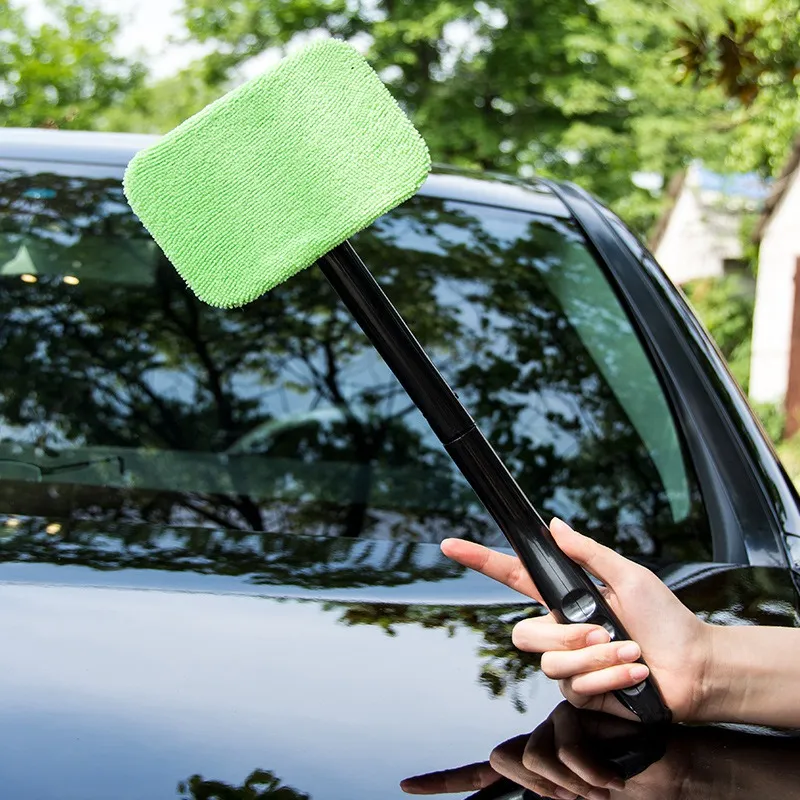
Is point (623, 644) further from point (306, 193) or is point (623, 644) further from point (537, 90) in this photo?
point (537, 90)

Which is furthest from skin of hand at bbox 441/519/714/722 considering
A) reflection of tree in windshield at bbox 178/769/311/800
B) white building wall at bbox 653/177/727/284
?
white building wall at bbox 653/177/727/284

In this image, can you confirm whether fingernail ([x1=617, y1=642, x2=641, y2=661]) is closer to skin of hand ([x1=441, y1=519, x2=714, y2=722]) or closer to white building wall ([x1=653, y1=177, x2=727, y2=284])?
skin of hand ([x1=441, y1=519, x2=714, y2=722])

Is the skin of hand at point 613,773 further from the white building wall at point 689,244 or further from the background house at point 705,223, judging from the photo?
the white building wall at point 689,244

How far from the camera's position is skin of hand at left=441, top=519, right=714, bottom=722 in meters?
1.09

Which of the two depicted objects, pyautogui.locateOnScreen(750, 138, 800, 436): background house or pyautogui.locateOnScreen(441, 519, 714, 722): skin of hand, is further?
pyautogui.locateOnScreen(750, 138, 800, 436): background house

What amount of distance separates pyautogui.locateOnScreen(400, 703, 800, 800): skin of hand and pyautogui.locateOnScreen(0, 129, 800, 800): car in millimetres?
23

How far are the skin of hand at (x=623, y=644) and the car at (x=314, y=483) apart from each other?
0.14 feet

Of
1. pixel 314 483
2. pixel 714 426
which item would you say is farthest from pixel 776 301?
pixel 714 426

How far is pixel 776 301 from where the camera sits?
57.5 feet

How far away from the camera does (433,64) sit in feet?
68.6

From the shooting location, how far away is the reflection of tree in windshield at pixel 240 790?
0.92 meters

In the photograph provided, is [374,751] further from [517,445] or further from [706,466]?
[517,445]

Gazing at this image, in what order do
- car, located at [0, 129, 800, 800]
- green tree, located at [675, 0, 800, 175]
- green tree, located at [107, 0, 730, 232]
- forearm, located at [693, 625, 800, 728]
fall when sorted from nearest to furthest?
car, located at [0, 129, 800, 800], forearm, located at [693, 625, 800, 728], green tree, located at [675, 0, 800, 175], green tree, located at [107, 0, 730, 232]

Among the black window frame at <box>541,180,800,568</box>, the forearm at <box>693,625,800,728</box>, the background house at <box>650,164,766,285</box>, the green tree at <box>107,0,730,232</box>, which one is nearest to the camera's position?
the forearm at <box>693,625,800,728</box>
